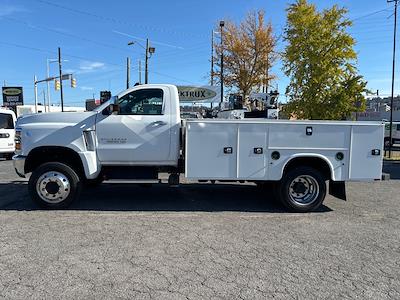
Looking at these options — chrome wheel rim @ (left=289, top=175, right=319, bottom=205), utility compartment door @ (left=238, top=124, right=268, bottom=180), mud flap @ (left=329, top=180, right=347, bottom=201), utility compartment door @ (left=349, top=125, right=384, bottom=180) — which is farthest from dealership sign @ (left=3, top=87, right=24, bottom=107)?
utility compartment door @ (left=349, top=125, right=384, bottom=180)

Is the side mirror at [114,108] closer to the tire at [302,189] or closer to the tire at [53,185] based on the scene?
the tire at [53,185]

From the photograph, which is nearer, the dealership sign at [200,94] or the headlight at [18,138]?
the headlight at [18,138]

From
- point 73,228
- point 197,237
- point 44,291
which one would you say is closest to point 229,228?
point 197,237

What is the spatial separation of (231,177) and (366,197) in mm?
3734

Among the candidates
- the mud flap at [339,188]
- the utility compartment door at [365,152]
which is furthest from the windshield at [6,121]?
the utility compartment door at [365,152]

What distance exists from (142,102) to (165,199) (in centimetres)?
215

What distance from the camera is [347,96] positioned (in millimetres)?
17375

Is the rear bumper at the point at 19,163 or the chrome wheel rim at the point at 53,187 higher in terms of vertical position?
the rear bumper at the point at 19,163

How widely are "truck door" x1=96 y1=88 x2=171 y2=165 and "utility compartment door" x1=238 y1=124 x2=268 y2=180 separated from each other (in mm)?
1374

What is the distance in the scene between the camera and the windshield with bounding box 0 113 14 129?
50.5 feet

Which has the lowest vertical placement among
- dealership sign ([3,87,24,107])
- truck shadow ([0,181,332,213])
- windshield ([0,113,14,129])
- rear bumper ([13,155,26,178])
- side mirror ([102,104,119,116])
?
truck shadow ([0,181,332,213])

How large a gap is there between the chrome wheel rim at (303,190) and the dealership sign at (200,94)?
2695 centimetres

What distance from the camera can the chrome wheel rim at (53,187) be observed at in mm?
7027

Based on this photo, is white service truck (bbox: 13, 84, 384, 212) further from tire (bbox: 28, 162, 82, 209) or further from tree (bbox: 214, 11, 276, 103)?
tree (bbox: 214, 11, 276, 103)
